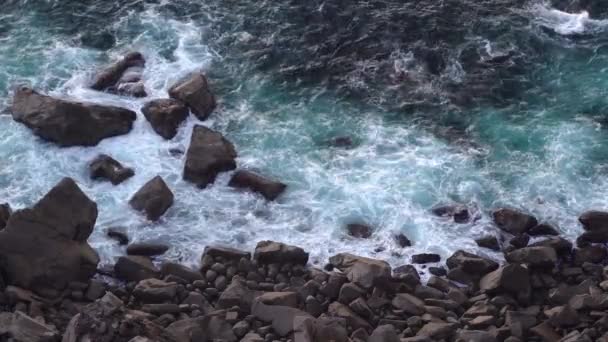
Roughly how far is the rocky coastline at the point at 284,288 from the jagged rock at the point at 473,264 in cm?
4

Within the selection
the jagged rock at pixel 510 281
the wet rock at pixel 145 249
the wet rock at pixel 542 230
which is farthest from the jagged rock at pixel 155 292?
the wet rock at pixel 542 230

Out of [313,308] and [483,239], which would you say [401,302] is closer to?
[313,308]

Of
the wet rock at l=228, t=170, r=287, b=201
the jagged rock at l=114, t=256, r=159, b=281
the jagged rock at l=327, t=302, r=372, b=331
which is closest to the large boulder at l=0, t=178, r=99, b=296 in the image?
the jagged rock at l=114, t=256, r=159, b=281

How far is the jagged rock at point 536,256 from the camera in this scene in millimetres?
27219

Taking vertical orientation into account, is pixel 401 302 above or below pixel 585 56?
below

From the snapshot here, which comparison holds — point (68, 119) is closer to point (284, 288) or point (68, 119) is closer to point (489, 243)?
point (284, 288)

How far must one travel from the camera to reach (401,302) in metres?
25.6

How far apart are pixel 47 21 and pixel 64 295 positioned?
56.9 feet

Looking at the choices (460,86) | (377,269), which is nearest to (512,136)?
(460,86)

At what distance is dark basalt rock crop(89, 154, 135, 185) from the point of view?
3027 centimetres

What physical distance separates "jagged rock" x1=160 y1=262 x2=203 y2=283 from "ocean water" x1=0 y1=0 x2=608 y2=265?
124 centimetres

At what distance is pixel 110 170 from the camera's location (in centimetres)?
3041

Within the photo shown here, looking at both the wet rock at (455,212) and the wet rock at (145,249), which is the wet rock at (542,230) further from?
the wet rock at (145,249)

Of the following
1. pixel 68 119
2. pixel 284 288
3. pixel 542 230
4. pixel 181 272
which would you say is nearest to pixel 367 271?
pixel 284 288
